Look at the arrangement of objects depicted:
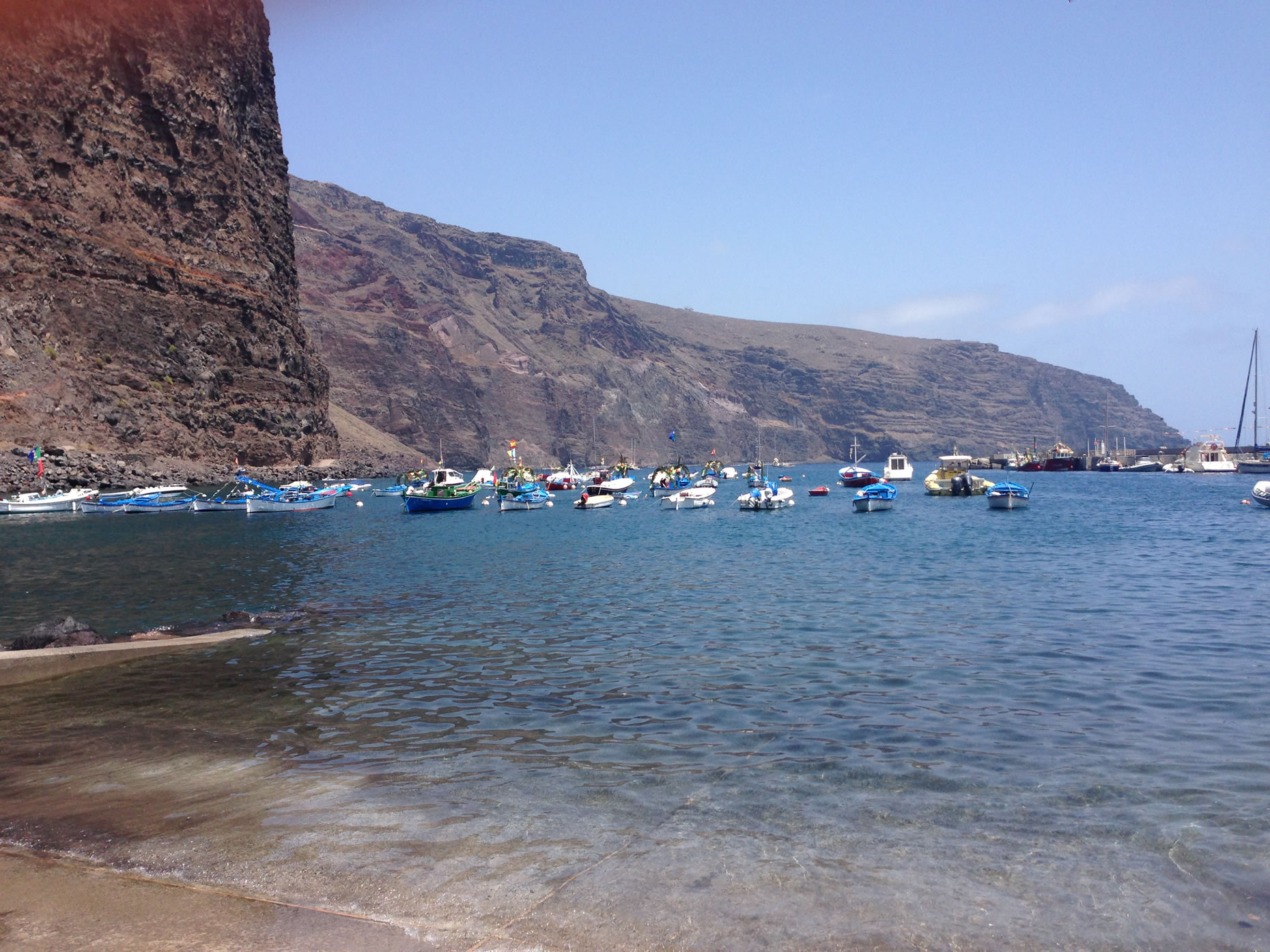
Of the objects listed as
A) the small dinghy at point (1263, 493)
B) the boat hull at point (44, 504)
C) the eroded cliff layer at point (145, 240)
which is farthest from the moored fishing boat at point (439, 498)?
the small dinghy at point (1263, 493)

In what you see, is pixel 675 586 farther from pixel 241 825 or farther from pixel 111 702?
pixel 241 825

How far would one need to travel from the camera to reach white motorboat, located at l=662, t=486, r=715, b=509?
81812mm

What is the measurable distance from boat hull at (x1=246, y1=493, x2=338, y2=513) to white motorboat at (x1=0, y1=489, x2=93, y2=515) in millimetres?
12261

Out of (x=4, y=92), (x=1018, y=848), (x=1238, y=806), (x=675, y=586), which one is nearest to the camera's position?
(x=1018, y=848)

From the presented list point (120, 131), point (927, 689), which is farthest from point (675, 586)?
point (120, 131)

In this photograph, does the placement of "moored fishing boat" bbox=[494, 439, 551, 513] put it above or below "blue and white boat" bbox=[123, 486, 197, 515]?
above

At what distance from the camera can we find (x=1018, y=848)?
26.8ft

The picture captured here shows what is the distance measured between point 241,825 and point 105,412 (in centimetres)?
9359

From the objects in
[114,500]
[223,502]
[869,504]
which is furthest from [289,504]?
[869,504]

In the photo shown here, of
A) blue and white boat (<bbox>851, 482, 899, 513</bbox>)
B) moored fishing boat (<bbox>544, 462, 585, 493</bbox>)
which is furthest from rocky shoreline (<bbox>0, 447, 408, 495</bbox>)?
blue and white boat (<bbox>851, 482, 899, 513</bbox>)

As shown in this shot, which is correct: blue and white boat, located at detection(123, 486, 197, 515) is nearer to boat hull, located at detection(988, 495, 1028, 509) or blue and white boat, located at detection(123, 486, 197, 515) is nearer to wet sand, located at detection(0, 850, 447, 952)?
boat hull, located at detection(988, 495, 1028, 509)

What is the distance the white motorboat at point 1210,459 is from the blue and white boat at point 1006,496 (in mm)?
90110

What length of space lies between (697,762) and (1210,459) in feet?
525

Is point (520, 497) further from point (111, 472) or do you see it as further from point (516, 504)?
point (111, 472)
